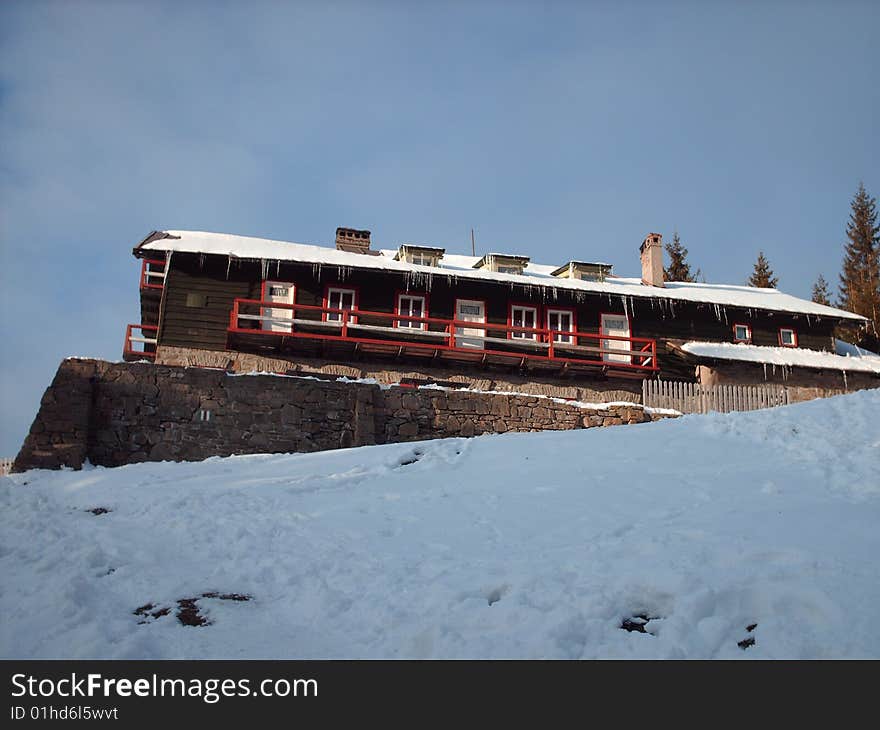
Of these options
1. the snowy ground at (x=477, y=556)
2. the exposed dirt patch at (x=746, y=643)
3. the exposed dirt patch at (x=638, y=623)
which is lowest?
the exposed dirt patch at (x=746, y=643)

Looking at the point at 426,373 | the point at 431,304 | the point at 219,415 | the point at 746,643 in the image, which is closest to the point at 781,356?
the point at 431,304

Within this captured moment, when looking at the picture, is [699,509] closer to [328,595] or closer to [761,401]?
[328,595]

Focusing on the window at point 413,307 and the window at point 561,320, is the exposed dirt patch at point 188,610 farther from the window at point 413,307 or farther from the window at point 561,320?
the window at point 561,320

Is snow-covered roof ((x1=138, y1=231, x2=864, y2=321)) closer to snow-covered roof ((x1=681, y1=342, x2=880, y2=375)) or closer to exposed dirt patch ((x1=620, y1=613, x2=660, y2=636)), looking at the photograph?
snow-covered roof ((x1=681, y1=342, x2=880, y2=375))

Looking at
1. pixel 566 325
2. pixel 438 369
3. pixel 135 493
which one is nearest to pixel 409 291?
pixel 438 369

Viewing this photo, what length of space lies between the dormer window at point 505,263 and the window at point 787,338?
9.50 m

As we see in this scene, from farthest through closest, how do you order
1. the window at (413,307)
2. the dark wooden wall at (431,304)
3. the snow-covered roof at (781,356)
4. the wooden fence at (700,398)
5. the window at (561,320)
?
the window at (561,320) < the snow-covered roof at (781,356) < the window at (413,307) < the dark wooden wall at (431,304) < the wooden fence at (700,398)

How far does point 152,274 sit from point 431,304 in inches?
343

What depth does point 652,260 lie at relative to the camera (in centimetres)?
2747

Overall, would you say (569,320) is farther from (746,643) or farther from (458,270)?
(746,643)

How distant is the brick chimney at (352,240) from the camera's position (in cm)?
2553

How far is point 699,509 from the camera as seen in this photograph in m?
7.70

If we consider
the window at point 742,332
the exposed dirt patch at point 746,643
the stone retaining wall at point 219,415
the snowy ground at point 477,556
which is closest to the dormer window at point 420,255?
the stone retaining wall at point 219,415
